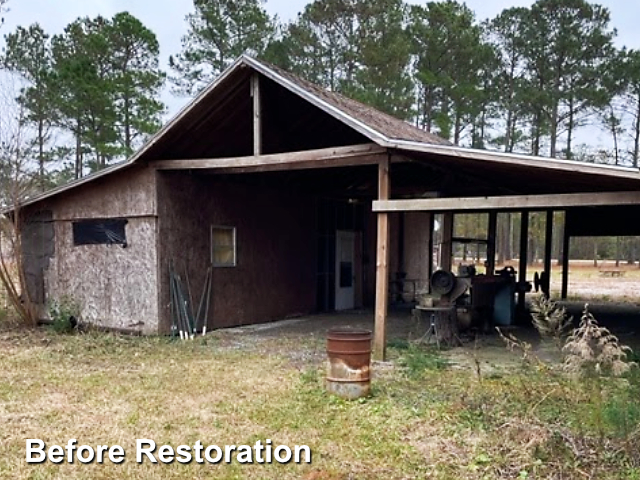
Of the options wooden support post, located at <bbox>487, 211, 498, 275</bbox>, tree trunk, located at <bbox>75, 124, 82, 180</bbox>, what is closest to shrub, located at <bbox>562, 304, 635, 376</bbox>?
wooden support post, located at <bbox>487, 211, 498, 275</bbox>

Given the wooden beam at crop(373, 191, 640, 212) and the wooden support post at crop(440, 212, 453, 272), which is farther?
the wooden support post at crop(440, 212, 453, 272)

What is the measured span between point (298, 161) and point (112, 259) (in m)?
3.53

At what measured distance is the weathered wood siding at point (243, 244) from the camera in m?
8.79

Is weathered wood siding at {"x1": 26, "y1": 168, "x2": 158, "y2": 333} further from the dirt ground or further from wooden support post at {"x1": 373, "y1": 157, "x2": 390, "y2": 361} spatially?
wooden support post at {"x1": 373, "y1": 157, "x2": 390, "y2": 361}

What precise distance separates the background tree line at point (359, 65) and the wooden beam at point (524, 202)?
11.8 metres

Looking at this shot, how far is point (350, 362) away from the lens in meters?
5.14

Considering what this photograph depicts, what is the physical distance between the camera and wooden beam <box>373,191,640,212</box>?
19.1ft

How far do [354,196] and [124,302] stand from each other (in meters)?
5.34

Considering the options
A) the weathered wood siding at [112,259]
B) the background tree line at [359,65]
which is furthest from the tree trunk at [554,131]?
the weathered wood siding at [112,259]

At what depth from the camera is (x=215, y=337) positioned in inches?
343

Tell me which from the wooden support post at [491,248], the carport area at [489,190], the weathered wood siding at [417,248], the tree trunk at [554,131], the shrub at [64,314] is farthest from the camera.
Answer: the tree trunk at [554,131]

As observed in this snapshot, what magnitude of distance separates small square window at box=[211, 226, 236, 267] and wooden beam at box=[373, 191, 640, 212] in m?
3.56

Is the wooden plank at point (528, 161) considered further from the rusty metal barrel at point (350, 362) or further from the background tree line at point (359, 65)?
the background tree line at point (359, 65)

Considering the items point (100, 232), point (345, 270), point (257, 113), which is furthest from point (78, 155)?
point (257, 113)
